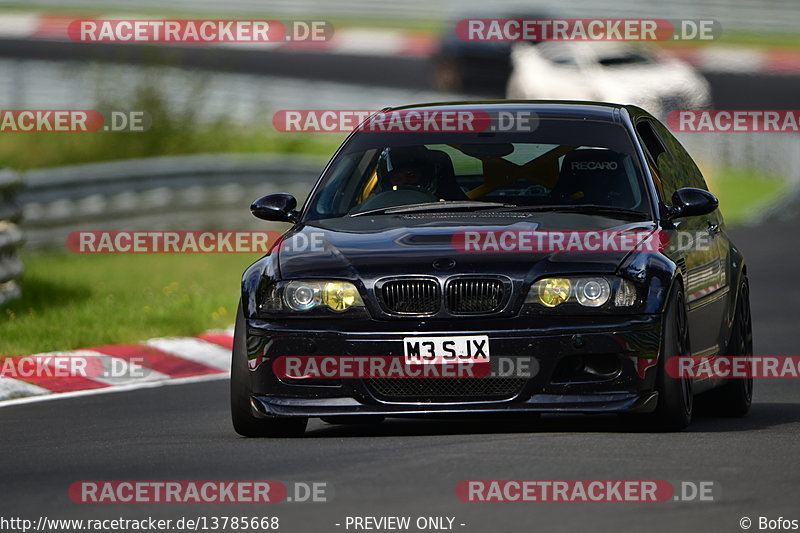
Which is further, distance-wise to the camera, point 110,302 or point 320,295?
point 110,302

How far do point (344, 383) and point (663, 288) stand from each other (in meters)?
1.46

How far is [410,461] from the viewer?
782 cm

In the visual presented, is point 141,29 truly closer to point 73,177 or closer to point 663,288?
point 73,177

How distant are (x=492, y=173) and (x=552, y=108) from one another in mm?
638

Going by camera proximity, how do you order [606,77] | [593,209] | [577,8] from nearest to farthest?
[593,209] → [606,77] → [577,8]

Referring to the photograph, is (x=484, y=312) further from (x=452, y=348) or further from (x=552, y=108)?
(x=552, y=108)

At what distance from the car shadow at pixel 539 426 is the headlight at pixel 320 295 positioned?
2.29ft

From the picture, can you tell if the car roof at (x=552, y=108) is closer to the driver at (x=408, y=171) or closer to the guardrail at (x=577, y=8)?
the driver at (x=408, y=171)

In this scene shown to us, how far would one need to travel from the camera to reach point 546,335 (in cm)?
852

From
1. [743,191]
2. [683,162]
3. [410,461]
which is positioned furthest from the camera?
[743,191]

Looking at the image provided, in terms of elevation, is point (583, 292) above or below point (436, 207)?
below

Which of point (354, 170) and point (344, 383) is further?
point (354, 170)

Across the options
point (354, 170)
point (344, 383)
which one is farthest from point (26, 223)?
point (344, 383)

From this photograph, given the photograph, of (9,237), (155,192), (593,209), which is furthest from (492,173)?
(155,192)
